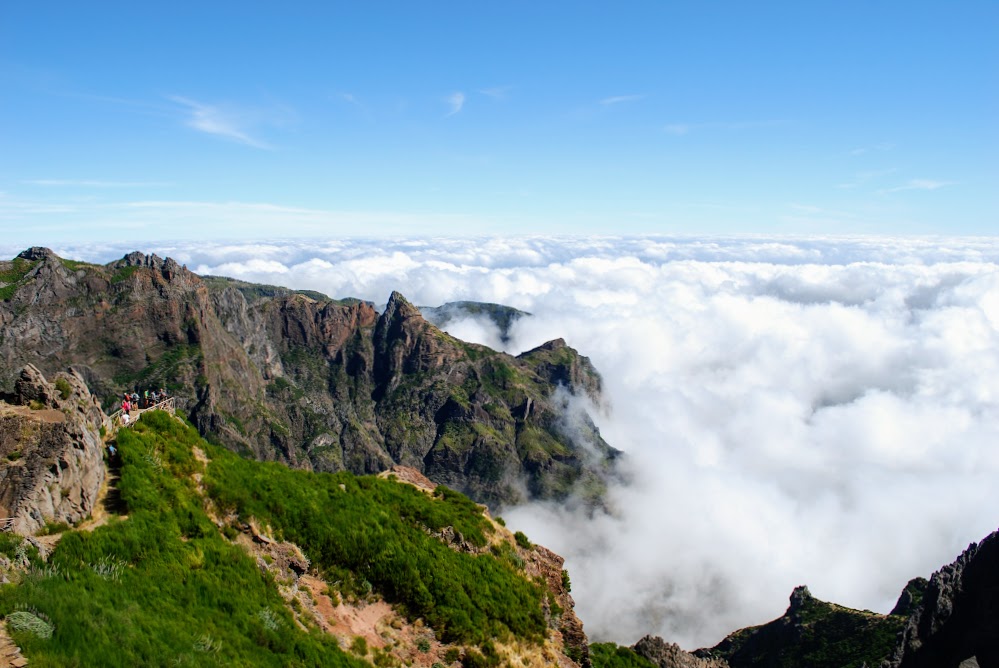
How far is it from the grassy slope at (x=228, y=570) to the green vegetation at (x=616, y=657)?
565 inches

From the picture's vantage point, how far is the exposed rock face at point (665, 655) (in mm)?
51062

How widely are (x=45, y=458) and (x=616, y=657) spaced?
142 feet

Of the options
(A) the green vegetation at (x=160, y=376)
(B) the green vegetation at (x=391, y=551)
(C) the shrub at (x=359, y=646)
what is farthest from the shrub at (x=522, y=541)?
(A) the green vegetation at (x=160, y=376)

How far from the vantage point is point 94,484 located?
26.2 meters

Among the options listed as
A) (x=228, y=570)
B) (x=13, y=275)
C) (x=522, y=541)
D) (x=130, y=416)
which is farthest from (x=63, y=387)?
(x=13, y=275)

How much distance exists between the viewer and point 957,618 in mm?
88875

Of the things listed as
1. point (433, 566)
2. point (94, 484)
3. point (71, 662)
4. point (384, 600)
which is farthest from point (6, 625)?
point (433, 566)

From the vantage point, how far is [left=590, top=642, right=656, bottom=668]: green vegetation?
4475cm

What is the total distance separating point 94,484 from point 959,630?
115 m

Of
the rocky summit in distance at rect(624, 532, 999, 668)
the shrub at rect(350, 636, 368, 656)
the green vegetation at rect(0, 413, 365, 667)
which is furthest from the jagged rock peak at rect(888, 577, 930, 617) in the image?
the green vegetation at rect(0, 413, 365, 667)

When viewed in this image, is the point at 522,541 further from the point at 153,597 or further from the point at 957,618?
the point at 957,618

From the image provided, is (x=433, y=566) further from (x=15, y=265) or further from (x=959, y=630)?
(x=15, y=265)

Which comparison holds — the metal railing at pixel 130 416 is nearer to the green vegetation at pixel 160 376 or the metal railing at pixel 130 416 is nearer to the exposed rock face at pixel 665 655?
the exposed rock face at pixel 665 655

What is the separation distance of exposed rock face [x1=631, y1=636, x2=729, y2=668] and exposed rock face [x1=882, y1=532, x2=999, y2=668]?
54.9 m
